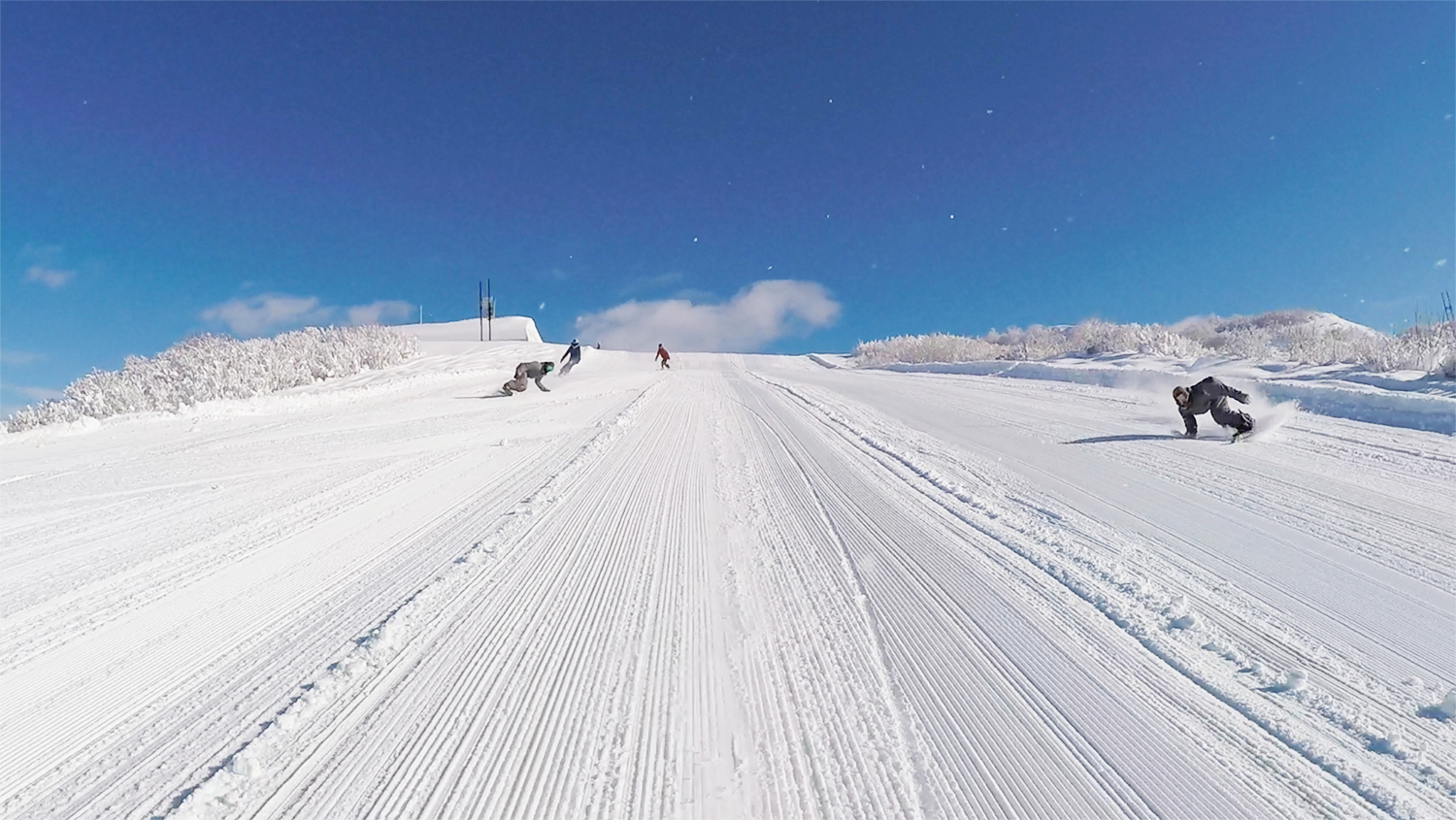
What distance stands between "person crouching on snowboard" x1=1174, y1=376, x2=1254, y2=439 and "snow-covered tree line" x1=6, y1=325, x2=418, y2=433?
1564cm

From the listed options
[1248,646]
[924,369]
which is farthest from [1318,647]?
[924,369]

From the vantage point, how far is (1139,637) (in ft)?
7.95

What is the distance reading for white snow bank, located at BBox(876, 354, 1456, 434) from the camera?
6656 mm

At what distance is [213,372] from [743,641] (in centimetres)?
1892

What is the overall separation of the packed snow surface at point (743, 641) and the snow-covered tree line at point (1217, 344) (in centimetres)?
691

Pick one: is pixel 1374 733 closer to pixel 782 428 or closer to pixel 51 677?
pixel 51 677

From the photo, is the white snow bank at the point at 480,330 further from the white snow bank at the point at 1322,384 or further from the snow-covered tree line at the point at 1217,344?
the white snow bank at the point at 1322,384

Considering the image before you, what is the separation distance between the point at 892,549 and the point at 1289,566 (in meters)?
2.01

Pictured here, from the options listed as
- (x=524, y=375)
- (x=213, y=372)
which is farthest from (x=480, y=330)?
(x=524, y=375)

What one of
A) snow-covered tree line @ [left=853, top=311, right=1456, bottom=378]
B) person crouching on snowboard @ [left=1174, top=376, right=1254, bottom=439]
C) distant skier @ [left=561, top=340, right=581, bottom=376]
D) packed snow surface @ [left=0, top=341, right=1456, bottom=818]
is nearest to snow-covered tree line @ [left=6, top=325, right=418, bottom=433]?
distant skier @ [left=561, top=340, right=581, bottom=376]

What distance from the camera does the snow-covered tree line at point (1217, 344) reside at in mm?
10047

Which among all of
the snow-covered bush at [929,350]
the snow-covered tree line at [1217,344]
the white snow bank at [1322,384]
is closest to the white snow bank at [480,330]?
the snow-covered bush at [929,350]

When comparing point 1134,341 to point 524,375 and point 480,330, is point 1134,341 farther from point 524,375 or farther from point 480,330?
point 480,330

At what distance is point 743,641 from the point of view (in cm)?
244
